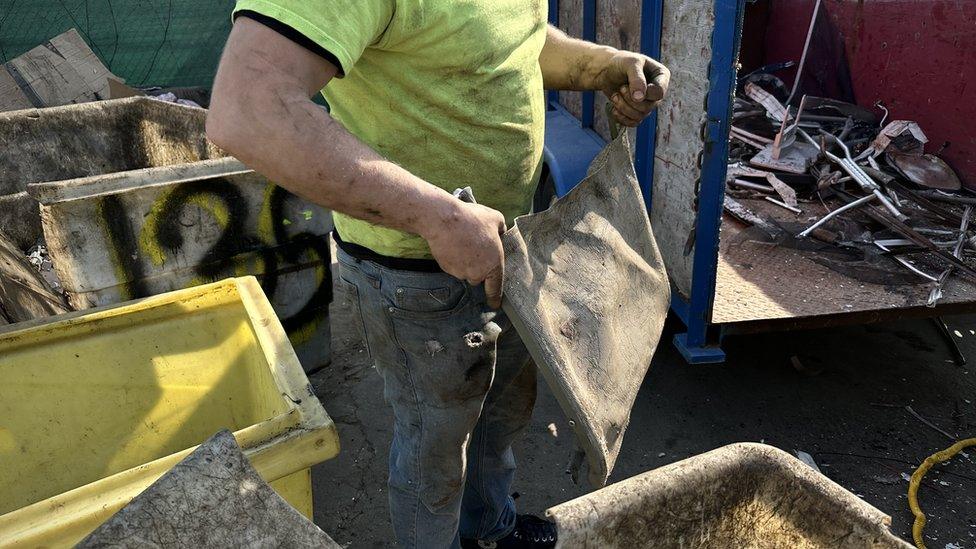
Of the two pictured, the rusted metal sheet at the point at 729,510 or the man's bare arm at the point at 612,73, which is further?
the man's bare arm at the point at 612,73

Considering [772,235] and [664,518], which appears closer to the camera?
[664,518]

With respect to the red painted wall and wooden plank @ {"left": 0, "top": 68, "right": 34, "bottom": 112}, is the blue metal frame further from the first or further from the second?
wooden plank @ {"left": 0, "top": 68, "right": 34, "bottom": 112}

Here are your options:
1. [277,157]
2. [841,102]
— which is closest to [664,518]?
[277,157]

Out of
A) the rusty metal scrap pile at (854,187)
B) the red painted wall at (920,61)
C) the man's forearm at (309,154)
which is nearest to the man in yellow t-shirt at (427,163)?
the man's forearm at (309,154)

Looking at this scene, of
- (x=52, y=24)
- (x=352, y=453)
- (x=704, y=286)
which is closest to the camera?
(x=704, y=286)

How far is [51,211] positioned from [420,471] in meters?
1.69

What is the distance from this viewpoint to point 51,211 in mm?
2484

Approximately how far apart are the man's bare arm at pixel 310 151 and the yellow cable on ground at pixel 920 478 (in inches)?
83.4

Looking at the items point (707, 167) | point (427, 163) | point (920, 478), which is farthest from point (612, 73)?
point (920, 478)

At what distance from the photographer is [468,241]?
127cm

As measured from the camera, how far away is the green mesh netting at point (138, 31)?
6969mm

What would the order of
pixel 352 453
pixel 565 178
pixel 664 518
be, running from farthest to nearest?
pixel 565 178, pixel 352 453, pixel 664 518

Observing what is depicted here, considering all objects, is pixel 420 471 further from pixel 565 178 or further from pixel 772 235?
pixel 772 235

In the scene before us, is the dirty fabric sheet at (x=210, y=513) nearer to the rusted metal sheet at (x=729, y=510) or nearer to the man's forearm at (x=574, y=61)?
the rusted metal sheet at (x=729, y=510)
